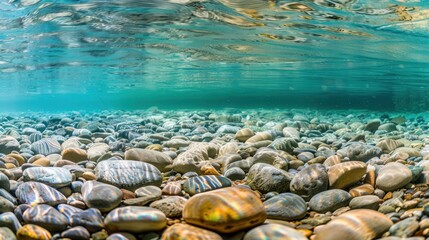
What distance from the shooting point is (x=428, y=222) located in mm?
2738

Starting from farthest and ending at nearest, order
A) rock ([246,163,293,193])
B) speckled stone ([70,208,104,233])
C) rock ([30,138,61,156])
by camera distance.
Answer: rock ([30,138,61,156])
rock ([246,163,293,193])
speckled stone ([70,208,104,233])

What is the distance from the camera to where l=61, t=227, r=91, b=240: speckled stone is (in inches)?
123

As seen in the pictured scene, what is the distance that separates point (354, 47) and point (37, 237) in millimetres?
17836

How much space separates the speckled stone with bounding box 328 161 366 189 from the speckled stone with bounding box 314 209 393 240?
0.96 metres

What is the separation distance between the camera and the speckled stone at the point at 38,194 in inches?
141

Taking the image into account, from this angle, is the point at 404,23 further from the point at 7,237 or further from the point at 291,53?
the point at 7,237

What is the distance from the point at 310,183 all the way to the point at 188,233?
5.48 ft

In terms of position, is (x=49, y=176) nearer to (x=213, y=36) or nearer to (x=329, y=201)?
(x=329, y=201)

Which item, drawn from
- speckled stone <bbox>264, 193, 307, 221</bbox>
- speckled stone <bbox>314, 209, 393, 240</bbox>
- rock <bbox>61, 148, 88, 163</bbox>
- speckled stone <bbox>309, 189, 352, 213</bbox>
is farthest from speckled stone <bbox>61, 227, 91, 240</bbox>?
rock <bbox>61, 148, 88, 163</bbox>

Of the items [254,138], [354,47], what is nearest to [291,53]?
[354,47]

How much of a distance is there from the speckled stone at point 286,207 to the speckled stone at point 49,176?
2.33 meters

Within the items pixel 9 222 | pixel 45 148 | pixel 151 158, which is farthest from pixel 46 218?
pixel 45 148

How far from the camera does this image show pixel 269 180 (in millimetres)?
4145

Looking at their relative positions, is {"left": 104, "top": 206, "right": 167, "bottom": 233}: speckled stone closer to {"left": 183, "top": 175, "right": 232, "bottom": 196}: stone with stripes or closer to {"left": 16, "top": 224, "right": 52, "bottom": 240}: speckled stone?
{"left": 16, "top": 224, "right": 52, "bottom": 240}: speckled stone
